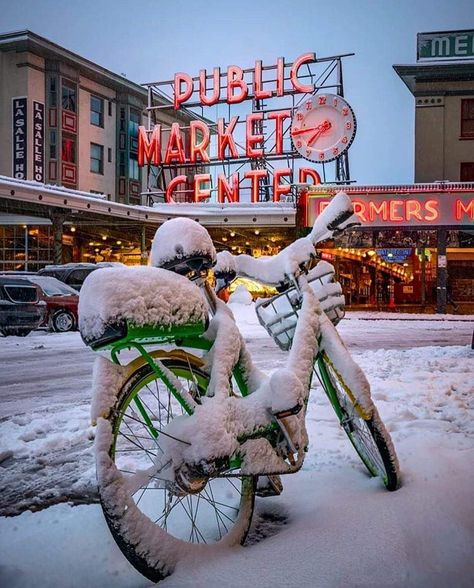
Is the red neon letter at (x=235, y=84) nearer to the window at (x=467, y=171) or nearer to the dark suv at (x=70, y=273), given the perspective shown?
the window at (x=467, y=171)

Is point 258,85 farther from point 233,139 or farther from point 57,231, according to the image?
point 57,231

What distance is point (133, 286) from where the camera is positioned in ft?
7.88

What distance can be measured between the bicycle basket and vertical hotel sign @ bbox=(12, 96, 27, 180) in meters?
34.3

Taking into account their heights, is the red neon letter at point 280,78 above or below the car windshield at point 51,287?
above

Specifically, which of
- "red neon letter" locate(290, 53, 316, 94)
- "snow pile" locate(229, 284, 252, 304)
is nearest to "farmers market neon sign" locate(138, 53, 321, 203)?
"red neon letter" locate(290, 53, 316, 94)

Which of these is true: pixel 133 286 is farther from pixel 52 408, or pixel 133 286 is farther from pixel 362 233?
pixel 362 233

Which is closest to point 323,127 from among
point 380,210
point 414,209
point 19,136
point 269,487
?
point 380,210

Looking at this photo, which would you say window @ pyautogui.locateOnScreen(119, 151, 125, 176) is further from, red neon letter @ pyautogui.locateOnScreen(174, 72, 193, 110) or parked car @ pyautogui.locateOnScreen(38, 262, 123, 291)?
parked car @ pyautogui.locateOnScreen(38, 262, 123, 291)

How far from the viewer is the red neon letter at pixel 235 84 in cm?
3573

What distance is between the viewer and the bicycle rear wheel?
341 centimetres

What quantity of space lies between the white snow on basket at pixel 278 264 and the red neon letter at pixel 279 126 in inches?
1265

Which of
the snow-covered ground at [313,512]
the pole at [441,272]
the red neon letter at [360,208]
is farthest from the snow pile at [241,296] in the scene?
the snow-covered ground at [313,512]

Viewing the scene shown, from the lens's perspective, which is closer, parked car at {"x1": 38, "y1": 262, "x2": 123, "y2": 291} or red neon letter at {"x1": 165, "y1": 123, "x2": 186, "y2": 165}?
parked car at {"x1": 38, "y1": 262, "x2": 123, "y2": 291}

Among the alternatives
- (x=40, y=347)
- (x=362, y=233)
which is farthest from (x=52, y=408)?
(x=362, y=233)
